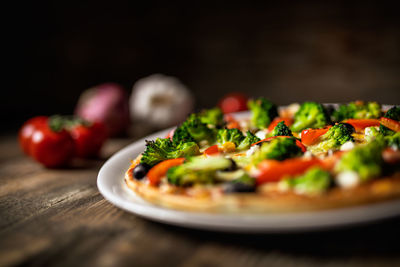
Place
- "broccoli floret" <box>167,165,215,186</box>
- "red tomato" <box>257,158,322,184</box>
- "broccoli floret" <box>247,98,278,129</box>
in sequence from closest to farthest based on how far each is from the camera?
"red tomato" <box>257,158,322,184</box>
"broccoli floret" <box>167,165,215,186</box>
"broccoli floret" <box>247,98,278,129</box>

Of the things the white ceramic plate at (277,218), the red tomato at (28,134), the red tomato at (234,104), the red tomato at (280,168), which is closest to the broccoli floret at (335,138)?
the red tomato at (280,168)

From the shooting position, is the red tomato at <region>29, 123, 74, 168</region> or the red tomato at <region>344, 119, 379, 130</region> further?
the red tomato at <region>29, 123, 74, 168</region>

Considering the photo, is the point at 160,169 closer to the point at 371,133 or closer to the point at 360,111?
the point at 371,133

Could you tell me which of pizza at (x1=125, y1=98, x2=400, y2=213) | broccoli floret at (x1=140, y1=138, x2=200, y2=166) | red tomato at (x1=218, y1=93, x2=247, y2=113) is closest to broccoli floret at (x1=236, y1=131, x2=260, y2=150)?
pizza at (x1=125, y1=98, x2=400, y2=213)

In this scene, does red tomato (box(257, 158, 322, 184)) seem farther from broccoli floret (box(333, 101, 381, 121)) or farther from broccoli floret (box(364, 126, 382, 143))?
broccoli floret (box(333, 101, 381, 121))

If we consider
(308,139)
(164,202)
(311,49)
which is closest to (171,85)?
(311,49)

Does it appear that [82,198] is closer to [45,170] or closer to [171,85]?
[45,170]

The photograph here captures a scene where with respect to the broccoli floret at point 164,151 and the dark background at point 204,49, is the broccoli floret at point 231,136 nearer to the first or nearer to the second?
the broccoli floret at point 164,151
